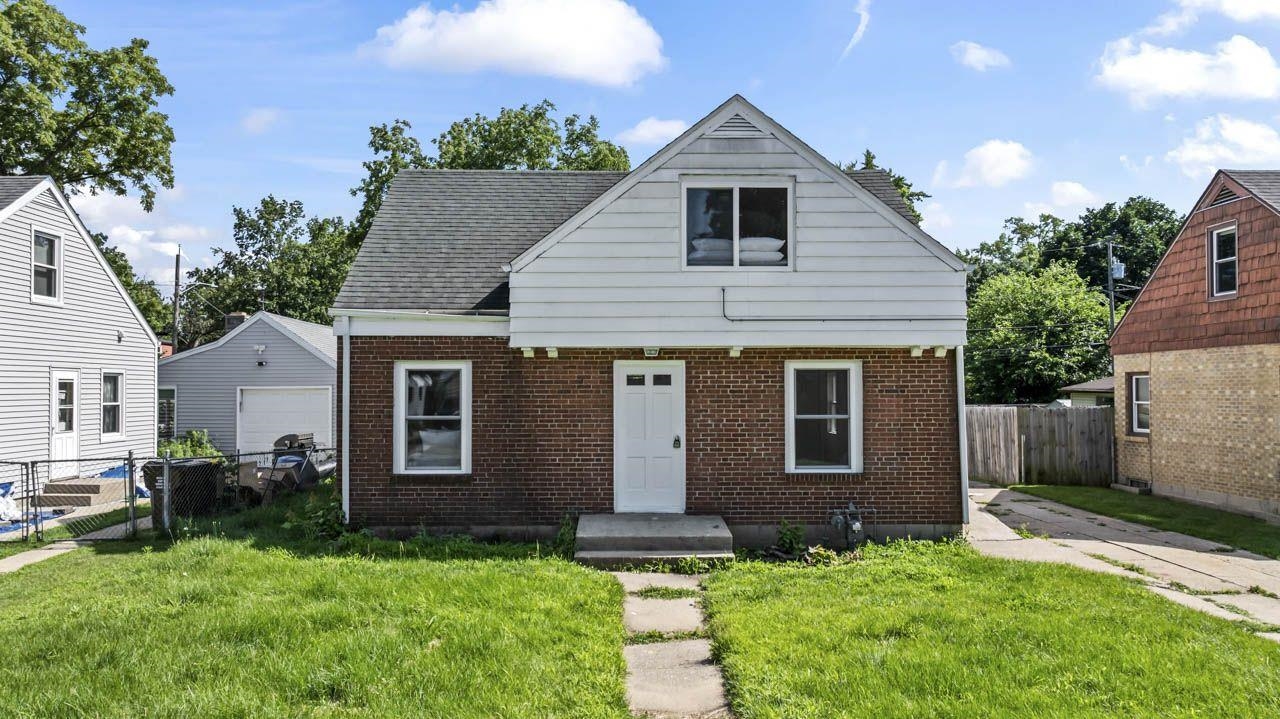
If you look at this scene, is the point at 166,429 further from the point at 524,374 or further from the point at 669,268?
the point at 669,268

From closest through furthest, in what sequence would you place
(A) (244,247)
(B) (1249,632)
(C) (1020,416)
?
1. (B) (1249,632)
2. (C) (1020,416)
3. (A) (244,247)

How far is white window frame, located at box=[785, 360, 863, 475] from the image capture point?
1083 cm

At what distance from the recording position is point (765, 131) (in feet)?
35.1

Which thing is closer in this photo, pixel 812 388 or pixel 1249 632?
pixel 1249 632

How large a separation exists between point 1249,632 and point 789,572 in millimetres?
4246

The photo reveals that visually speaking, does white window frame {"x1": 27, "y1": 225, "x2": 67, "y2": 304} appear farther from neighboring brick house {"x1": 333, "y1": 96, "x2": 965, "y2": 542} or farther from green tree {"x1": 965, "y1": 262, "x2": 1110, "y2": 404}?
green tree {"x1": 965, "y1": 262, "x2": 1110, "y2": 404}

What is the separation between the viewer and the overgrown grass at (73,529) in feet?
36.7

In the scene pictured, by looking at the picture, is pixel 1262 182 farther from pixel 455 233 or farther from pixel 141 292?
pixel 141 292

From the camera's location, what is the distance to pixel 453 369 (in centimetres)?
1105

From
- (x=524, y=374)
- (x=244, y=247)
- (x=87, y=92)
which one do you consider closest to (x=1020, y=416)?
(x=524, y=374)

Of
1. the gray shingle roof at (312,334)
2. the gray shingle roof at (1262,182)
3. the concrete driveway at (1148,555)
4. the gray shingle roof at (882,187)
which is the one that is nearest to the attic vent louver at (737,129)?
the gray shingle roof at (882,187)

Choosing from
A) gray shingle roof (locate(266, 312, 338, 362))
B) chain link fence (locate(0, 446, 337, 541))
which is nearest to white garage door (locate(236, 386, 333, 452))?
gray shingle roof (locate(266, 312, 338, 362))

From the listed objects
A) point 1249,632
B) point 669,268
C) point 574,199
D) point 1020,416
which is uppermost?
point 574,199

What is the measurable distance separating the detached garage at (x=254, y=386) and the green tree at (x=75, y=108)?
867cm
